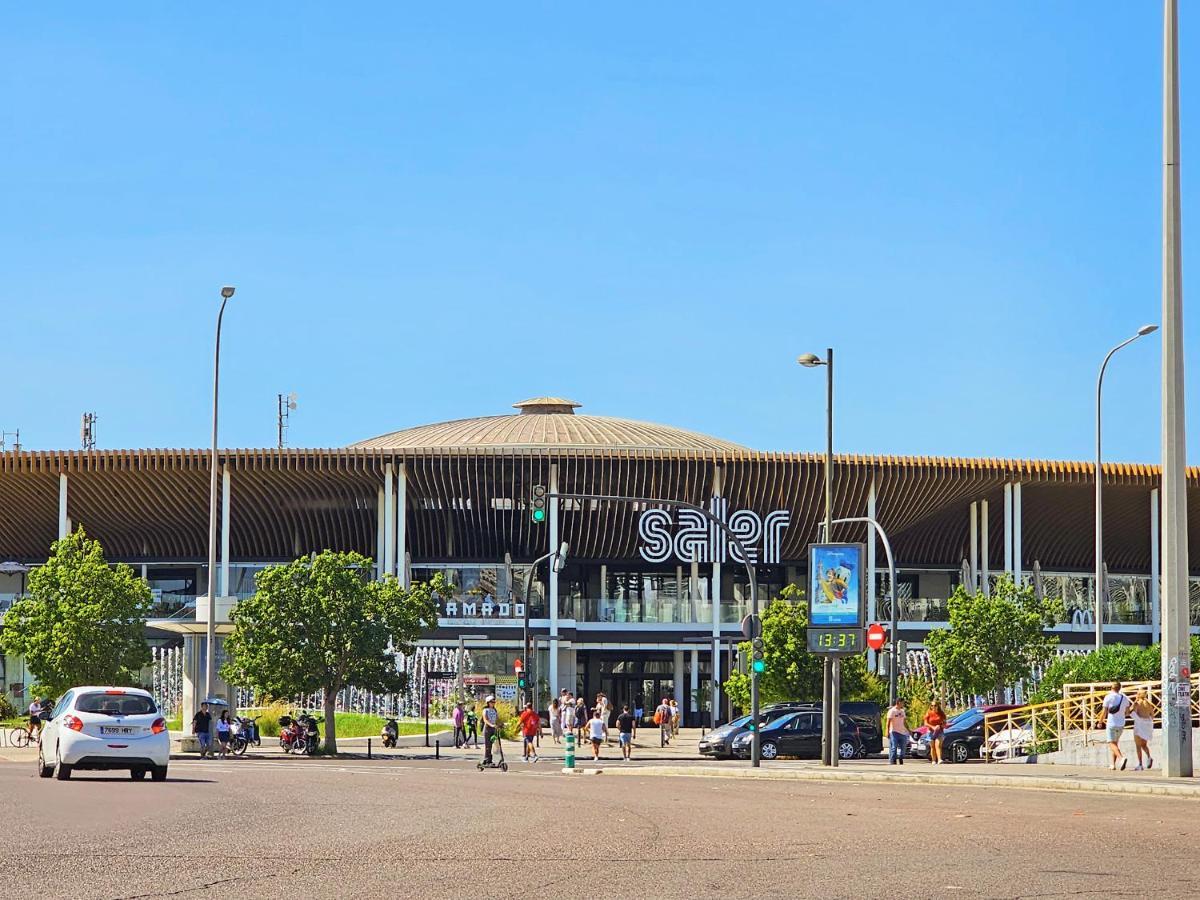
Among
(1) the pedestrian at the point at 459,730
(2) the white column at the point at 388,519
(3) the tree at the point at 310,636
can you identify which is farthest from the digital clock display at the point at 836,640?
(2) the white column at the point at 388,519

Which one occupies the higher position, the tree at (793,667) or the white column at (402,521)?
the white column at (402,521)

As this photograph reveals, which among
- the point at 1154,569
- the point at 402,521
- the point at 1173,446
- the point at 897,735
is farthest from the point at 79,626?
the point at 1154,569

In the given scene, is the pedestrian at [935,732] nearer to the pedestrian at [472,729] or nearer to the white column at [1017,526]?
the pedestrian at [472,729]

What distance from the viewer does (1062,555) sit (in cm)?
7550

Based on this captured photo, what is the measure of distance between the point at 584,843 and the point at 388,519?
5258 cm

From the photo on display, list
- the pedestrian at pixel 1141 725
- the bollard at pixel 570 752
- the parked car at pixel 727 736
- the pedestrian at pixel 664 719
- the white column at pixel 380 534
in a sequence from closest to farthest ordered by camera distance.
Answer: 1. the pedestrian at pixel 1141 725
2. the bollard at pixel 570 752
3. the parked car at pixel 727 736
4. the pedestrian at pixel 664 719
5. the white column at pixel 380 534

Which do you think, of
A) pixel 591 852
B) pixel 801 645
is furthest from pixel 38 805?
pixel 801 645

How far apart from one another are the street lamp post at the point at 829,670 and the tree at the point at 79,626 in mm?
23454

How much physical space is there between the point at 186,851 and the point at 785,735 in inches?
1191

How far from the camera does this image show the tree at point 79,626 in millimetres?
49000

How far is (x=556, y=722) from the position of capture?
56.2 m

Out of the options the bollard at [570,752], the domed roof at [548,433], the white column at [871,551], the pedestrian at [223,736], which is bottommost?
the pedestrian at [223,736]

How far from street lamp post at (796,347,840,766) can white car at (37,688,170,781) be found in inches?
507

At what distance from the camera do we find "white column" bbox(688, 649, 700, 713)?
6894cm
